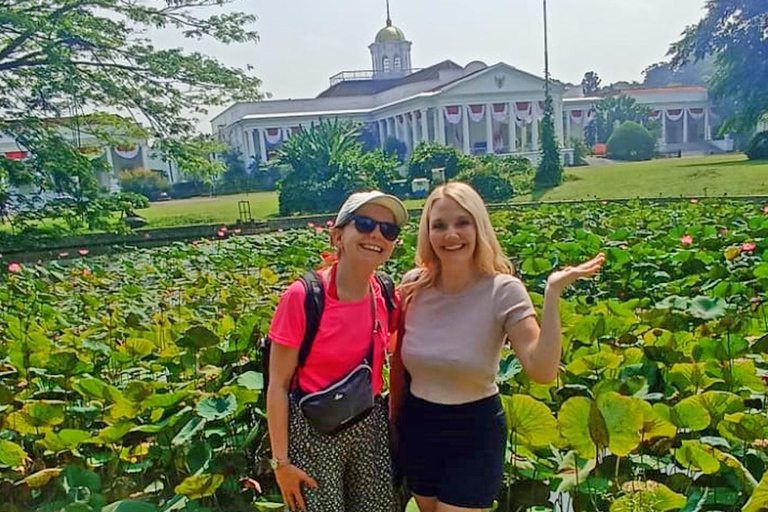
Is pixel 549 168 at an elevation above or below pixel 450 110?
below

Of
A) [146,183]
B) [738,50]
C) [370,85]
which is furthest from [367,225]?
[370,85]

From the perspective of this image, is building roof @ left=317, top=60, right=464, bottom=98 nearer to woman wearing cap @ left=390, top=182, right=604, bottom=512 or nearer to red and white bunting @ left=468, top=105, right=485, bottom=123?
red and white bunting @ left=468, top=105, right=485, bottom=123

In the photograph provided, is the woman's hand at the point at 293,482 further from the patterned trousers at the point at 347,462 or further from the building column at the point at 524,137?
the building column at the point at 524,137

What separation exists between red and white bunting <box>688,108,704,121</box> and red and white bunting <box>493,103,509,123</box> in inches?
535

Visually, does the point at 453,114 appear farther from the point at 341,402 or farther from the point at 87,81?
the point at 341,402

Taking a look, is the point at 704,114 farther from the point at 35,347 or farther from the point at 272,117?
the point at 35,347

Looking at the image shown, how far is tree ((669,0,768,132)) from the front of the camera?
918 inches

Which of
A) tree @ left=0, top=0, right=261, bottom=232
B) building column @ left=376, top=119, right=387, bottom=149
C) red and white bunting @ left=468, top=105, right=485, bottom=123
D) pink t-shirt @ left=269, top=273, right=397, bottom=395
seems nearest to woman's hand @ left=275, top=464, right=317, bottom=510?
pink t-shirt @ left=269, top=273, right=397, bottom=395

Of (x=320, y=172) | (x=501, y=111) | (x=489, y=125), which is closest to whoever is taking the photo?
(x=320, y=172)

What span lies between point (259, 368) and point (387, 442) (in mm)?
559

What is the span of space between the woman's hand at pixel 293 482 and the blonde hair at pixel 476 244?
1.34 ft

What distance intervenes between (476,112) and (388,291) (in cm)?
3822

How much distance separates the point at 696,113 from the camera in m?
45.2

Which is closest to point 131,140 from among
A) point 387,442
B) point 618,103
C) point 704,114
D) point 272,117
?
point 387,442
